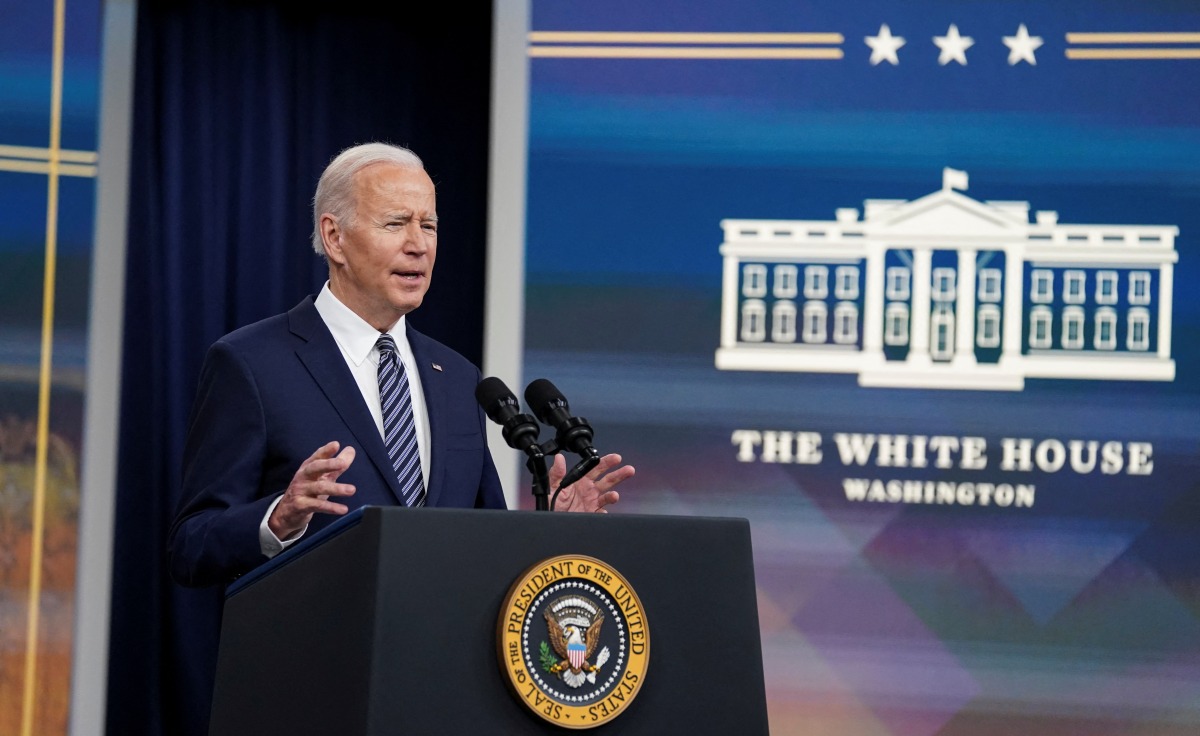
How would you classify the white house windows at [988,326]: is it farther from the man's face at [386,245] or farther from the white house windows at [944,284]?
the man's face at [386,245]

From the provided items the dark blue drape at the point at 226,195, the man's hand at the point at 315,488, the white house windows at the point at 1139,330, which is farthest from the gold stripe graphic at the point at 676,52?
the man's hand at the point at 315,488

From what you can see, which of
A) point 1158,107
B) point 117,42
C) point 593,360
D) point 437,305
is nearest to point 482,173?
point 437,305

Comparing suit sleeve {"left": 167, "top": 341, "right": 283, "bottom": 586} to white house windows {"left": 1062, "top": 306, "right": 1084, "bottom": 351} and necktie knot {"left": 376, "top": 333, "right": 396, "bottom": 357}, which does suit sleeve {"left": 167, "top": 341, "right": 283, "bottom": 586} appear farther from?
white house windows {"left": 1062, "top": 306, "right": 1084, "bottom": 351}

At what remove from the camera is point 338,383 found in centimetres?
236

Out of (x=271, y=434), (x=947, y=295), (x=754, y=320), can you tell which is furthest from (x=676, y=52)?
(x=271, y=434)

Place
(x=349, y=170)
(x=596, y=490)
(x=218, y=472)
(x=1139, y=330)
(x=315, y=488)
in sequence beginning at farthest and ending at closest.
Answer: (x=1139, y=330), (x=349, y=170), (x=218, y=472), (x=596, y=490), (x=315, y=488)

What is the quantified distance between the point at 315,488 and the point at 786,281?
7.73 ft

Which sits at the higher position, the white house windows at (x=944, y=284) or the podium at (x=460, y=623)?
the white house windows at (x=944, y=284)

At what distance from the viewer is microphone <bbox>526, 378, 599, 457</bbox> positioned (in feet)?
6.04

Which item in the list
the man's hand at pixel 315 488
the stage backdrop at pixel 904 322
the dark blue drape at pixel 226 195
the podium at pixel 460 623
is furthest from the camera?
the dark blue drape at pixel 226 195

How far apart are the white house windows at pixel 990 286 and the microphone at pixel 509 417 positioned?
2.29 meters

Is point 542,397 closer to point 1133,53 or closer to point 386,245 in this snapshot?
point 386,245

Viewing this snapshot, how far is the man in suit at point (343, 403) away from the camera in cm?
218

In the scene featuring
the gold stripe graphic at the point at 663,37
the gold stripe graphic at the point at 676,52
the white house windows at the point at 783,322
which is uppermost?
the gold stripe graphic at the point at 663,37
